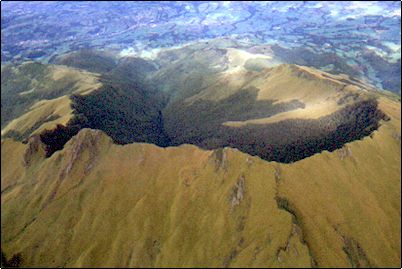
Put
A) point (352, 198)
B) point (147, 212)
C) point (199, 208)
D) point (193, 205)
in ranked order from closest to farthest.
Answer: point (199, 208) → point (147, 212) → point (352, 198) → point (193, 205)

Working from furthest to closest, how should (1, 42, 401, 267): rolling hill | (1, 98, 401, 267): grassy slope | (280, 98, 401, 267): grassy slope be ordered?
1. (280, 98, 401, 267): grassy slope
2. (1, 98, 401, 267): grassy slope
3. (1, 42, 401, 267): rolling hill

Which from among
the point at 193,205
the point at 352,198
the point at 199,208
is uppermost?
the point at 193,205

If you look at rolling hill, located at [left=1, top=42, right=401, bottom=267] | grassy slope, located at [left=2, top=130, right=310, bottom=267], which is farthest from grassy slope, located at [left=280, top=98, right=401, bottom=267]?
grassy slope, located at [left=2, top=130, right=310, bottom=267]

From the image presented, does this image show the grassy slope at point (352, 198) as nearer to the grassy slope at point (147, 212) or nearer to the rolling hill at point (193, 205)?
the rolling hill at point (193, 205)

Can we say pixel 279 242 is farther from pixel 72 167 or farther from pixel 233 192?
pixel 72 167

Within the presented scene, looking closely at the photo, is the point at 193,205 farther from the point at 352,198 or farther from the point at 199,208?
the point at 352,198

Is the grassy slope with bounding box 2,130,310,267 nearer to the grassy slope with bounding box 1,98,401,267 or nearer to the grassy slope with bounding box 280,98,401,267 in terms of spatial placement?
the grassy slope with bounding box 1,98,401,267

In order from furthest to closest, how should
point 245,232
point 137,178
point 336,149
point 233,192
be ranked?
point 336,149
point 137,178
point 233,192
point 245,232

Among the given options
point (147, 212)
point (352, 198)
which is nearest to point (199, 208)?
point (147, 212)

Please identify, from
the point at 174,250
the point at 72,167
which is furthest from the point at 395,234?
the point at 72,167
